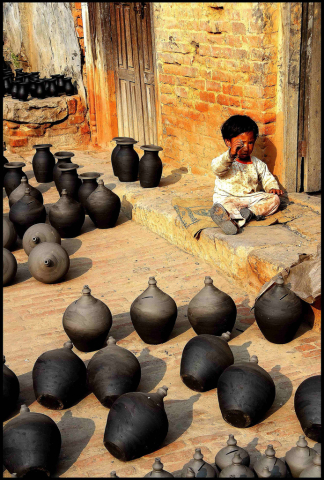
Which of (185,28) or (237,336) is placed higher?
(185,28)

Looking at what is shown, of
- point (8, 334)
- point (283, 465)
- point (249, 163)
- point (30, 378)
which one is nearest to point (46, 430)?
point (30, 378)

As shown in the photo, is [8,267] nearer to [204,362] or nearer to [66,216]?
[66,216]

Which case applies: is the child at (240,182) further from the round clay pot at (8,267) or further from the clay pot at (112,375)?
the clay pot at (112,375)

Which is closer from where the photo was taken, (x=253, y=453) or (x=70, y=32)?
→ (x=253, y=453)

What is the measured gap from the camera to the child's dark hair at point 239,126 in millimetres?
5777

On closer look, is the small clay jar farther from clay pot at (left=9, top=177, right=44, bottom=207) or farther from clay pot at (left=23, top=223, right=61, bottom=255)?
clay pot at (left=9, top=177, right=44, bottom=207)

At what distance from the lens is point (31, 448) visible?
10.7ft

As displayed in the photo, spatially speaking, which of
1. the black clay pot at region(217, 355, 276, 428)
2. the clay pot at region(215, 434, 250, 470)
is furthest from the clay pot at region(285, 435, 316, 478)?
the black clay pot at region(217, 355, 276, 428)

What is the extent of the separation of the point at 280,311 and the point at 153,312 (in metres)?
0.92

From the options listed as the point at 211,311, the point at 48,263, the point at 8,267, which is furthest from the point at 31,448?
the point at 8,267

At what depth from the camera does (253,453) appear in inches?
134

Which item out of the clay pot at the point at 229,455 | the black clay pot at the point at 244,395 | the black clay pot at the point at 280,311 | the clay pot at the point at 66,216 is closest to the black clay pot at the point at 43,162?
the clay pot at the point at 66,216

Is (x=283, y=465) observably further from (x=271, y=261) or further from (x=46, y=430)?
(x=271, y=261)

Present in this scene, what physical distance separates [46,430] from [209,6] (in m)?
4.90
